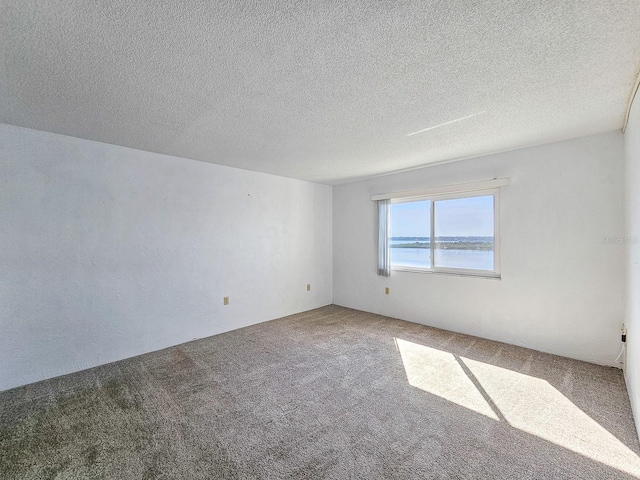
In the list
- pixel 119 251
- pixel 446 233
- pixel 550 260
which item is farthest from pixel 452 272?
pixel 119 251

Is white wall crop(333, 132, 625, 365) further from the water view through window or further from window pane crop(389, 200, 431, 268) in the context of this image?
window pane crop(389, 200, 431, 268)

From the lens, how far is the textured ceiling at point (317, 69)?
1.21 metres

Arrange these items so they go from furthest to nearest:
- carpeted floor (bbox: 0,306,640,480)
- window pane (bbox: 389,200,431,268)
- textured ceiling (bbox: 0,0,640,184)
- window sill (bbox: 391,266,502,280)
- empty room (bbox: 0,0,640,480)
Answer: window pane (bbox: 389,200,431,268) < window sill (bbox: 391,266,502,280) < carpeted floor (bbox: 0,306,640,480) < empty room (bbox: 0,0,640,480) < textured ceiling (bbox: 0,0,640,184)

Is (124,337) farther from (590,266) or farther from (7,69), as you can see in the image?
(590,266)

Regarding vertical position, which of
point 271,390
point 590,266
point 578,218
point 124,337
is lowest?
point 271,390

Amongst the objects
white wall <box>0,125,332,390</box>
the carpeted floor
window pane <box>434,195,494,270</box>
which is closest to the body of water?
window pane <box>434,195,494,270</box>

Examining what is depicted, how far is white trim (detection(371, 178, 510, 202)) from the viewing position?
3240 millimetres

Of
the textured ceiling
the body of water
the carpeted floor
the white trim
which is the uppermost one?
the textured ceiling

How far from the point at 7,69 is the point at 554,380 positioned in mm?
4513

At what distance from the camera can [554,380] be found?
2.40 meters

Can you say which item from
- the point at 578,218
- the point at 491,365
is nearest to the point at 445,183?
the point at 578,218

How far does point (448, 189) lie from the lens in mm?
3656

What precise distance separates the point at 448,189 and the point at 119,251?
3999mm

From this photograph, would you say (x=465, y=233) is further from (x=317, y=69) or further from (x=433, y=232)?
(x=317, y=69)
